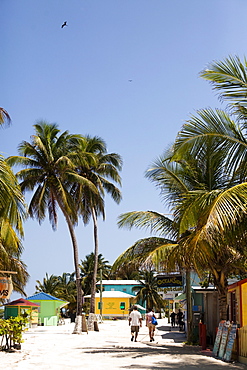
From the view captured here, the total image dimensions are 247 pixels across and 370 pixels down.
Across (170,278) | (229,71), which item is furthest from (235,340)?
(170,278)

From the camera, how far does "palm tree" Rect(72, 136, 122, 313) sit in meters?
30.0

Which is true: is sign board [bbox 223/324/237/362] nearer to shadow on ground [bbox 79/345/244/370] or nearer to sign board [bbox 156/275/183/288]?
shadow on ground [bbox 79/345/244/370]

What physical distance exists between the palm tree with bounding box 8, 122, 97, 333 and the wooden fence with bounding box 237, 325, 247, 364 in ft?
46.8

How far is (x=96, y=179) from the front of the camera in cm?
3070

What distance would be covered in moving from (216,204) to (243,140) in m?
2.05

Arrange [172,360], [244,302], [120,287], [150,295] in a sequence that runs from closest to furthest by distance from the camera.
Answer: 1. [172,360]
2. [244,302]
3. [150,295]
4. [120,287]

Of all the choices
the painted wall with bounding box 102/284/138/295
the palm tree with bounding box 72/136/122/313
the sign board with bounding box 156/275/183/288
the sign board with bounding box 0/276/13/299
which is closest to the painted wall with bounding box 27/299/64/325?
the palm tree with bounding box 72/136/122/313

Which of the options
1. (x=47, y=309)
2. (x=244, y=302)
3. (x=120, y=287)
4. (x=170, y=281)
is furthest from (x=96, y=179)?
(x=120, y=287)

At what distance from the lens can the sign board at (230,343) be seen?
13.5 m

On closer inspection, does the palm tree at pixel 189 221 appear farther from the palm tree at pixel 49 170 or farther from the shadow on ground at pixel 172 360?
the palm tree at pixel 49 170

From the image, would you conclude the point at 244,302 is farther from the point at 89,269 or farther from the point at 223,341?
the point at 89,269

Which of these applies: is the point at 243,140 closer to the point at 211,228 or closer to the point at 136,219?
the point at 211,228

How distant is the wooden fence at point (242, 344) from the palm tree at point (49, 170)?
1426cm

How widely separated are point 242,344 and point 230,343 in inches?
12.3
